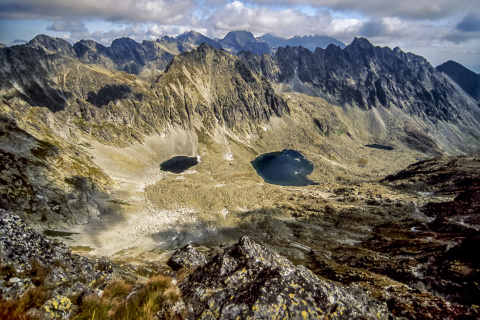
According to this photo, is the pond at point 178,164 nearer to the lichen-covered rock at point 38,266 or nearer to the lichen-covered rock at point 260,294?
the lichen-covered rock at point 38,266

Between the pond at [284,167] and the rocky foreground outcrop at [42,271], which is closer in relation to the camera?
the rocky foreground outcrop at [42,271]

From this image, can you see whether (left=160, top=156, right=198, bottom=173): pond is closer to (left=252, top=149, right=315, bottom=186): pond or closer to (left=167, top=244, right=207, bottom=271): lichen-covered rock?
(left=252, top=149, right=315, bottom=186): pond

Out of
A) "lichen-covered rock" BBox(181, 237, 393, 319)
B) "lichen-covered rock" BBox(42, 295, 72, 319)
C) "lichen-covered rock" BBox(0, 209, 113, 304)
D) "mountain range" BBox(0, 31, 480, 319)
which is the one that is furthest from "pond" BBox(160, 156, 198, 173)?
"lichen-covered rock" BBox(42, 295, 72, 319)

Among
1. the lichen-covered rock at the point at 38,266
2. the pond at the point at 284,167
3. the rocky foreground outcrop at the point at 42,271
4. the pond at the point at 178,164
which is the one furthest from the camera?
the pond at the point at 284,167

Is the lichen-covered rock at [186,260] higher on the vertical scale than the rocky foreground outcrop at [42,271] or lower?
lower

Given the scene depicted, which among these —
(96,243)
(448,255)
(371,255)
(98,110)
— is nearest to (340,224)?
(371,255)

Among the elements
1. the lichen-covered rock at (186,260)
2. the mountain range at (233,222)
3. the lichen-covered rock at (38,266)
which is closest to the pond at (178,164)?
the mountain range at (233,222)
